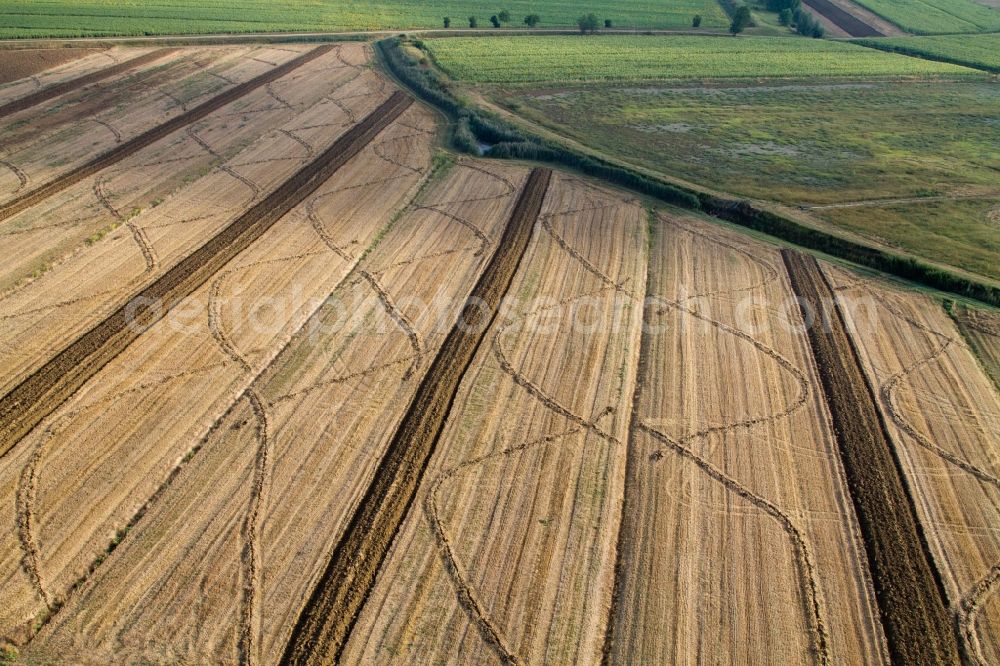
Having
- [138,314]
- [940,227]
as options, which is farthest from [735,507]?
[940,227]

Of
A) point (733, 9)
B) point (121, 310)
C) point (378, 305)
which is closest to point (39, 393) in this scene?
point (121, 310)

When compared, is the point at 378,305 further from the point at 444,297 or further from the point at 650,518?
the point at 650,518

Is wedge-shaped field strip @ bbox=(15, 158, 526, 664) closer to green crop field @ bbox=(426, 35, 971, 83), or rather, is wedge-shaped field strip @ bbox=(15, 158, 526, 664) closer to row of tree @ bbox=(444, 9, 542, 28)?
green crop field @ bbox=(426, 35, 971, 83)

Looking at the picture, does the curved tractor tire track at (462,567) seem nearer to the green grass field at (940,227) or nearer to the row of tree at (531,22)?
the green grass field at (940,227)

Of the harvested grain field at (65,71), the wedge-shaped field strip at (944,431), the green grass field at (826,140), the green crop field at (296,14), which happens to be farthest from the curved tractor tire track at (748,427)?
the green crop field at (296,14)

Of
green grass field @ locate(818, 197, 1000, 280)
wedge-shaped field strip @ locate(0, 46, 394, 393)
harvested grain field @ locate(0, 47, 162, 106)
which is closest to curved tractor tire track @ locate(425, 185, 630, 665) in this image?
wedge-shaped field strip @ locate(0, 46, 394, 393)

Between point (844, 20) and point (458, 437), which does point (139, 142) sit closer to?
point (458, 437)
